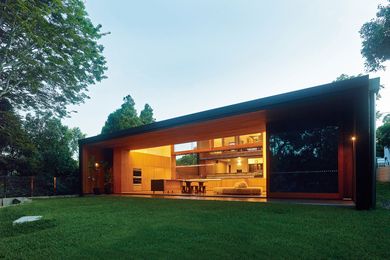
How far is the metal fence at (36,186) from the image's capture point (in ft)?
50.5

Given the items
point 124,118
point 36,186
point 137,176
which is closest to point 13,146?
point 36,186

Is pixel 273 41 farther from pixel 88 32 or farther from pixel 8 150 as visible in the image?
pixel 8 150

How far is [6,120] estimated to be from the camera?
13703 mm

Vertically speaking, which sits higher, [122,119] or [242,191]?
[122,119]

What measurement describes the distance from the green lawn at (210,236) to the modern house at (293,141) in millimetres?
2070

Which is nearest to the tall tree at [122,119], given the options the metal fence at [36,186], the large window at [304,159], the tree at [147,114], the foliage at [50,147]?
the tree at [147,114]

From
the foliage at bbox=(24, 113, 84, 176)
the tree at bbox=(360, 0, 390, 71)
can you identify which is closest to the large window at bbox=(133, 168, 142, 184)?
the foliage at bbox=(24, 113, 84, 176)

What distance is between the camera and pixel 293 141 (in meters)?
10.3

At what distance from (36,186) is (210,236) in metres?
15.6

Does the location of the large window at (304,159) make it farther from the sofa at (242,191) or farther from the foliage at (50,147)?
the foliage at (50,147)

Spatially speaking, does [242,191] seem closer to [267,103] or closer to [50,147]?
[267,103]

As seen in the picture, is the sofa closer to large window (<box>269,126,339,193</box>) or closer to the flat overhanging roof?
large window (<box>269,126,339,193</box>)

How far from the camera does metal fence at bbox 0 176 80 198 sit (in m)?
15.4

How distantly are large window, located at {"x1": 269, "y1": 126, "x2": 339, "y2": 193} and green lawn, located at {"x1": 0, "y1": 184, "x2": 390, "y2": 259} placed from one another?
10.9 ft
